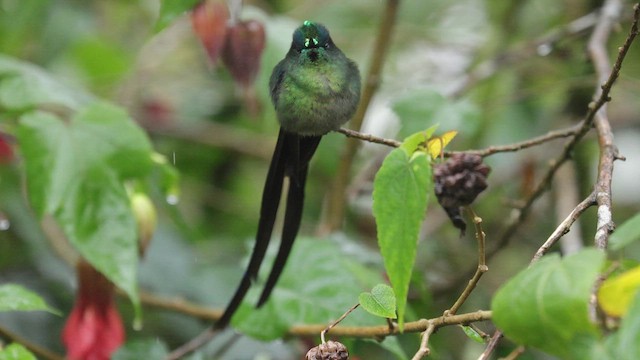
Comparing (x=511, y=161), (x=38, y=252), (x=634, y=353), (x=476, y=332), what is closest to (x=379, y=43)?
(x=511, y=161)

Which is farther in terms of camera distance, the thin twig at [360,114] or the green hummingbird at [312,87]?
the thin twig at [360,114]

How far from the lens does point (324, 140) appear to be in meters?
1.37

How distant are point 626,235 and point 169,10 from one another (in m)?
0.45

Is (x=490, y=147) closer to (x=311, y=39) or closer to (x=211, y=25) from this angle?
(x=311, y=39)

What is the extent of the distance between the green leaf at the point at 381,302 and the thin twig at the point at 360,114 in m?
0.64

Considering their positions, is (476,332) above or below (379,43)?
below

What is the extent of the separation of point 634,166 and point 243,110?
0.81m

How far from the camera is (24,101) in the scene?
3.14 feet

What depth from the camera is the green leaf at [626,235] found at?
0.55m

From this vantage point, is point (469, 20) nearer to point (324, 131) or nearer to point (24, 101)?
point (24, 101)

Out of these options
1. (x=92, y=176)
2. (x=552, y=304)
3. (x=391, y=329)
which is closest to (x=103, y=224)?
(x=92, y=176)

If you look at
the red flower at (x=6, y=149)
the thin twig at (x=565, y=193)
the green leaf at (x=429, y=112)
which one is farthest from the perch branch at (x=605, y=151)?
the red flower at (x=6, y=149)

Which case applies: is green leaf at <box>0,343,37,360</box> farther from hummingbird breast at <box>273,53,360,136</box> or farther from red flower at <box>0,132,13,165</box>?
red flower at <box>0,132,13,165</box>

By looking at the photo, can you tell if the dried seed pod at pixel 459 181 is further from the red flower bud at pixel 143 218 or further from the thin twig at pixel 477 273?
the red flower bud at pixel 143 218
